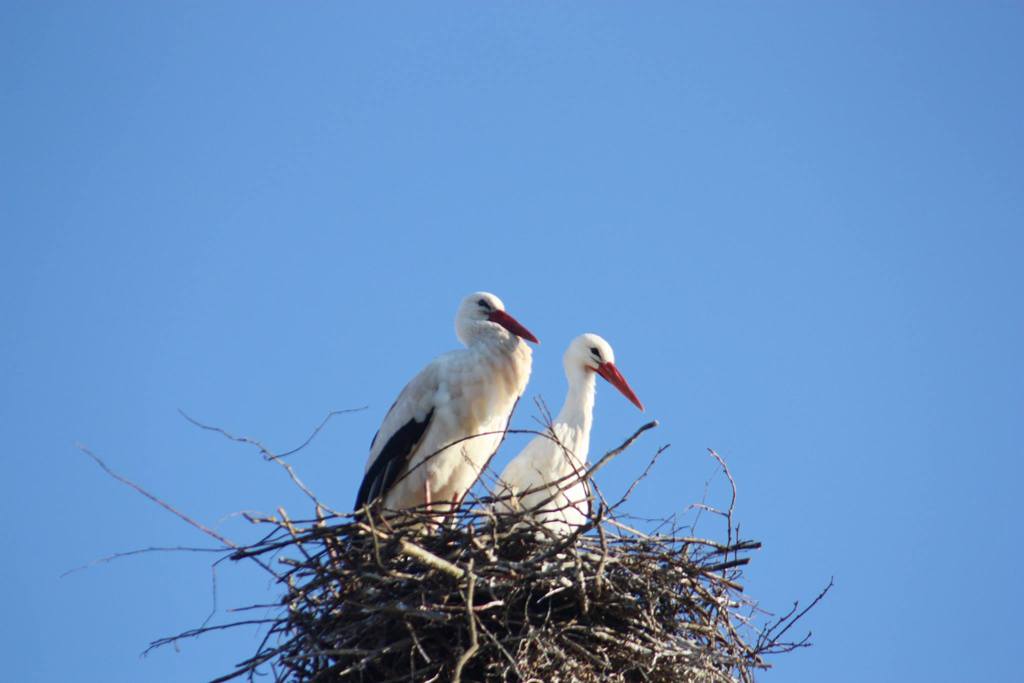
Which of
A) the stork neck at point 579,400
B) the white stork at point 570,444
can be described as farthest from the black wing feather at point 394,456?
the stork neck at point 579,400

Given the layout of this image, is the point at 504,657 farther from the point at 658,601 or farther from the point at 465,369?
the point at 465,369

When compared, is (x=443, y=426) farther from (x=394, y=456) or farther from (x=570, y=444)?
(x=570, y=444)

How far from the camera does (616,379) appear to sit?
23.3 feet

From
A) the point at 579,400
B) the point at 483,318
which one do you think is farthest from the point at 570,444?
the point at 483,318

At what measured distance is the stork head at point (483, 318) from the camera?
6527 mm

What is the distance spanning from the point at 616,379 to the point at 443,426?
129 cm

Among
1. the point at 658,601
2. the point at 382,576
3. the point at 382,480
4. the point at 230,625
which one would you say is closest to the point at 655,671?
the point at 658,601

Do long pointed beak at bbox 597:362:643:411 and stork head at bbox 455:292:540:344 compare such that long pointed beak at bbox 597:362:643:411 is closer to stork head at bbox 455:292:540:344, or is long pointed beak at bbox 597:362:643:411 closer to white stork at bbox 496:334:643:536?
white stork at bbox 496:334:643:536

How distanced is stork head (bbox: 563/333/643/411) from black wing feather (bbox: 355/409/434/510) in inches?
44.6

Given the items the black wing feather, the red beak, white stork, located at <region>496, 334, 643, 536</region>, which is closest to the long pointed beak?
white stork, located at <region>496, 334, 643, 536</region>

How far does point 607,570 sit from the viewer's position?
4676 mm

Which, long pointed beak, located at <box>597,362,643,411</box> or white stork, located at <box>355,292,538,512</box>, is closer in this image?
white stork, located at <box>355,292,538,512</box>

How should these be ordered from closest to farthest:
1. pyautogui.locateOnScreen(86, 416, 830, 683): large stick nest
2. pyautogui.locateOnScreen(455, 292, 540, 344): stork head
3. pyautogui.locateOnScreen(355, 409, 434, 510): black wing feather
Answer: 1. pyautogui.locateOnScreen(86, 416, 830, 683): large stick nest
2. pyautogui.locateOnScreen(355, 409, 434, 510): black wing feather
3. pyautogui.locateOnScreen(455, 292, 540, 344): stork head

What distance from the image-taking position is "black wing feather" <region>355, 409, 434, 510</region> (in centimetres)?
615
